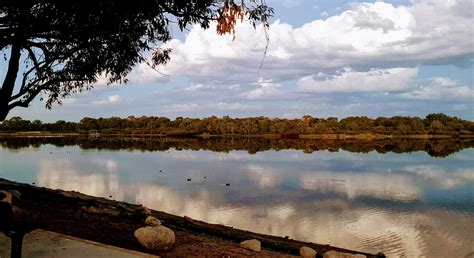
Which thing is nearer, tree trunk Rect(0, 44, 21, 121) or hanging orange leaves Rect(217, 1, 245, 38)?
hanging orange leaves Rect(217, 1, 245, 38)

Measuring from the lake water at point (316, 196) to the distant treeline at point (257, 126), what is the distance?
65833mm

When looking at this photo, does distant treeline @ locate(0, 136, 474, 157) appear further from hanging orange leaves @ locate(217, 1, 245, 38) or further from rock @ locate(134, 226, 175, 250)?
hanging orange leaves @ locate(217, 1, 245, 38)

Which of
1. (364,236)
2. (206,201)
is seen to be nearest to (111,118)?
(206,201)

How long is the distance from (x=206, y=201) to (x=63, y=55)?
13.1 m

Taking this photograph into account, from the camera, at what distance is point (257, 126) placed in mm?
123312

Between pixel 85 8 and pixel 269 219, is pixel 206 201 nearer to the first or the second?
pixel 269 219

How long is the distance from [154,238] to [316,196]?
18839 mm

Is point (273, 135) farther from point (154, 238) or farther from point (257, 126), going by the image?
point (154, 238)

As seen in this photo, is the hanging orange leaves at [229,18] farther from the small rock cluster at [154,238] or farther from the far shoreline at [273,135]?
the far shoreline at [273,135]

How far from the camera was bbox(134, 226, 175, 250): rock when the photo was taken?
786cm

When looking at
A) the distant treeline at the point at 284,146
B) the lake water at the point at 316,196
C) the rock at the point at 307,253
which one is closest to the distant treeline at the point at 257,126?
the distant treeline at the point at 284,146

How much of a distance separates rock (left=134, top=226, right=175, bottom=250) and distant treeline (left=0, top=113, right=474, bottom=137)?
104 meters

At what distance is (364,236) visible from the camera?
16.4 m

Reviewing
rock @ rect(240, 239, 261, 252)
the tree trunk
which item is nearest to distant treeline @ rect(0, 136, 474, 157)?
rock @ rect(240, 239, 261, 252)
